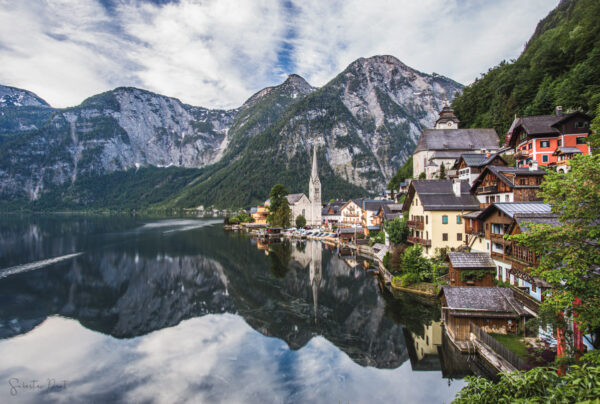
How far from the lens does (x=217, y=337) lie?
2720 centimetres

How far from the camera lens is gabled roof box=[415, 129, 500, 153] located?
61.5 meters

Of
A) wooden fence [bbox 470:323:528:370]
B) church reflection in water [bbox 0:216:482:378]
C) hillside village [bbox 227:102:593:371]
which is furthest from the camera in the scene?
church reflection in water [bbox 0:216:482:378]

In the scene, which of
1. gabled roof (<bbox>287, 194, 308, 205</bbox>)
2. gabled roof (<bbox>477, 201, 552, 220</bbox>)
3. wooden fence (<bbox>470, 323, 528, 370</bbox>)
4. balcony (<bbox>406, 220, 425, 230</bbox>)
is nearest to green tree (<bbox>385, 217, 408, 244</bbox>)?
balcony (<bbox>406, 220, 425, 230</bbox>)

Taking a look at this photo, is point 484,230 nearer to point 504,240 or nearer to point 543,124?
point 504,240

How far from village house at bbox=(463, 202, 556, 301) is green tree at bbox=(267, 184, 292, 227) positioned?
240ft

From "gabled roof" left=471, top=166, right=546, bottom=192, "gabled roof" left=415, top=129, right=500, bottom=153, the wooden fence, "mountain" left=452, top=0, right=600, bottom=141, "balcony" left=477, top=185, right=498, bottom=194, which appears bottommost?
the wooden fence

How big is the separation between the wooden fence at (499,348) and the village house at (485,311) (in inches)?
26.9

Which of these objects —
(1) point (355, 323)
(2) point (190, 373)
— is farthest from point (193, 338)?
Result: (1) point (355, 323)

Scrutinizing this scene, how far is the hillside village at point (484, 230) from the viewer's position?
66.5 ft

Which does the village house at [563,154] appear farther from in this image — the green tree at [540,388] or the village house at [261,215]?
the village house at [261,215]

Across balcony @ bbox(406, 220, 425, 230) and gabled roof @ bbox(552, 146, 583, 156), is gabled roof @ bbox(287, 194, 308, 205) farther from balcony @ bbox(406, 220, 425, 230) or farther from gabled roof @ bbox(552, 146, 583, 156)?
gabled roof @ bbox(552, 146, 583, 156)

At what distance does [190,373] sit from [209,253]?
44051mm

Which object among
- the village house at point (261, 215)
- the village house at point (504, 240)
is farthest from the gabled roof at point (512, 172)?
the village house at point (261, 215)

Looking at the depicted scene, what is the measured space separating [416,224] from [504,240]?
1400cm
